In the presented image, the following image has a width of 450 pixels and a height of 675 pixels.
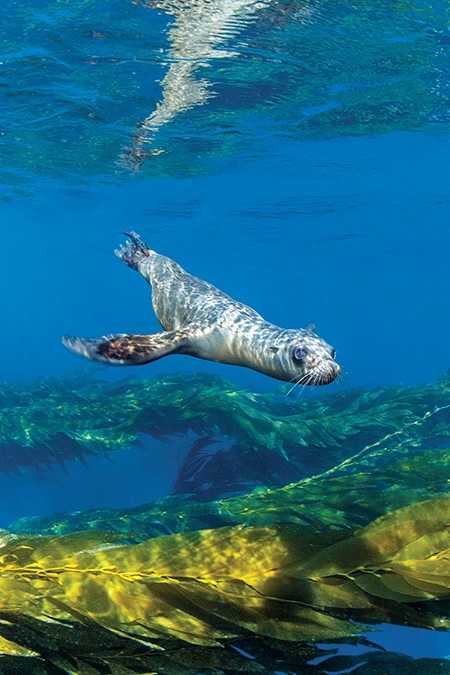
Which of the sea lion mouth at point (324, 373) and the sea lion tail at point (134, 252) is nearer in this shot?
the sea lion mouth at point (324, 373)

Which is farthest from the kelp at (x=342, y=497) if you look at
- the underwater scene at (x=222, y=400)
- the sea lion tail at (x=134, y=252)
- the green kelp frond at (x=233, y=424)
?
the sea lion tail at (x=134, y=252)

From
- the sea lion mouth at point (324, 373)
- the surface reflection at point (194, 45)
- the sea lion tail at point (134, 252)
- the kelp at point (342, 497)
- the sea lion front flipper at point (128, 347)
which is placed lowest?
the kelp at point (342, 497)

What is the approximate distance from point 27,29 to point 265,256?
39009 millimetres

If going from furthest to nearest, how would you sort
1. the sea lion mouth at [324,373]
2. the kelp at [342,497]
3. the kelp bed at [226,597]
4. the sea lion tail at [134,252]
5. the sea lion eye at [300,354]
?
the sea lion tail at [134,252]
the sea lion eye at [300,354]
the sea lion mouth at [324,373]
the kelp at [342,497]
the kelp bed at [226,597]

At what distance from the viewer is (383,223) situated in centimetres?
3066

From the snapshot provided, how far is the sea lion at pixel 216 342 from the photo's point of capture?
13.4 feet

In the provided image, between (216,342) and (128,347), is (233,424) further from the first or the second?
(128,347)

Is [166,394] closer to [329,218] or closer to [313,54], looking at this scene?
[313,54]

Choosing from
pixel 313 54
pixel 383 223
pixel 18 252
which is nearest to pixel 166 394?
pixel 313 54

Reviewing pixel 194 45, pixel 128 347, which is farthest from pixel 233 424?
pixel 194 45

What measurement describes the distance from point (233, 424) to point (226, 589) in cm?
646

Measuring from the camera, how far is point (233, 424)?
778cm

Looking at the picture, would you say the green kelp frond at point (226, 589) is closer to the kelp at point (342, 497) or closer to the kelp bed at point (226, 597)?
the kelp bed at point (226, 597)

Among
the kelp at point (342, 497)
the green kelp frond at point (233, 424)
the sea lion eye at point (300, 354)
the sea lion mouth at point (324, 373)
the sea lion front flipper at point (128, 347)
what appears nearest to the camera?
the kelp at point (342, 497)
